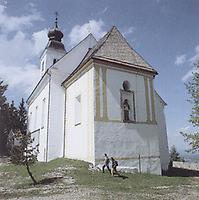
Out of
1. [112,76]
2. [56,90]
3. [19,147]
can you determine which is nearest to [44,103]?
[56,90]

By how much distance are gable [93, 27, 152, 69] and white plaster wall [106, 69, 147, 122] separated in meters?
1.25

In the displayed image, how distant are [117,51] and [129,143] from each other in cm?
753

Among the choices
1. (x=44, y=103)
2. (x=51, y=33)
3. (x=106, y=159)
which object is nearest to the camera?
(x=106, y=159)

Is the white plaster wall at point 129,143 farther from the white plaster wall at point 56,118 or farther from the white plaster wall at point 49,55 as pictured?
the white plaster wall at point 49,55

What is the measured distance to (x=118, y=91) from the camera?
17609 millimetres

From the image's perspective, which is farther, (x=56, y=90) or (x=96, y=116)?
(x=56, y=90)

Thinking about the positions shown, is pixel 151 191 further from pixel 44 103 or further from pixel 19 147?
pixel 44 103

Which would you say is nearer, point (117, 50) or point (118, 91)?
point (118, 91)

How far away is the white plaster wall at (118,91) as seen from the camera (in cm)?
1701

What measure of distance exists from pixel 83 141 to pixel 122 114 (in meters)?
3.45

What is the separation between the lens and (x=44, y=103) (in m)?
24.2

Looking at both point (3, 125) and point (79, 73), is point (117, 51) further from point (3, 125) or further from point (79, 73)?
point (3, 125)

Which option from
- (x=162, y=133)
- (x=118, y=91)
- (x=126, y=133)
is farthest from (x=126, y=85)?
(x=162, y=133)

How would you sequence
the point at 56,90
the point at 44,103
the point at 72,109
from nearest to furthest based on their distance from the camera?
the point at 72,109, the point at 56,90, the point at 44,103
